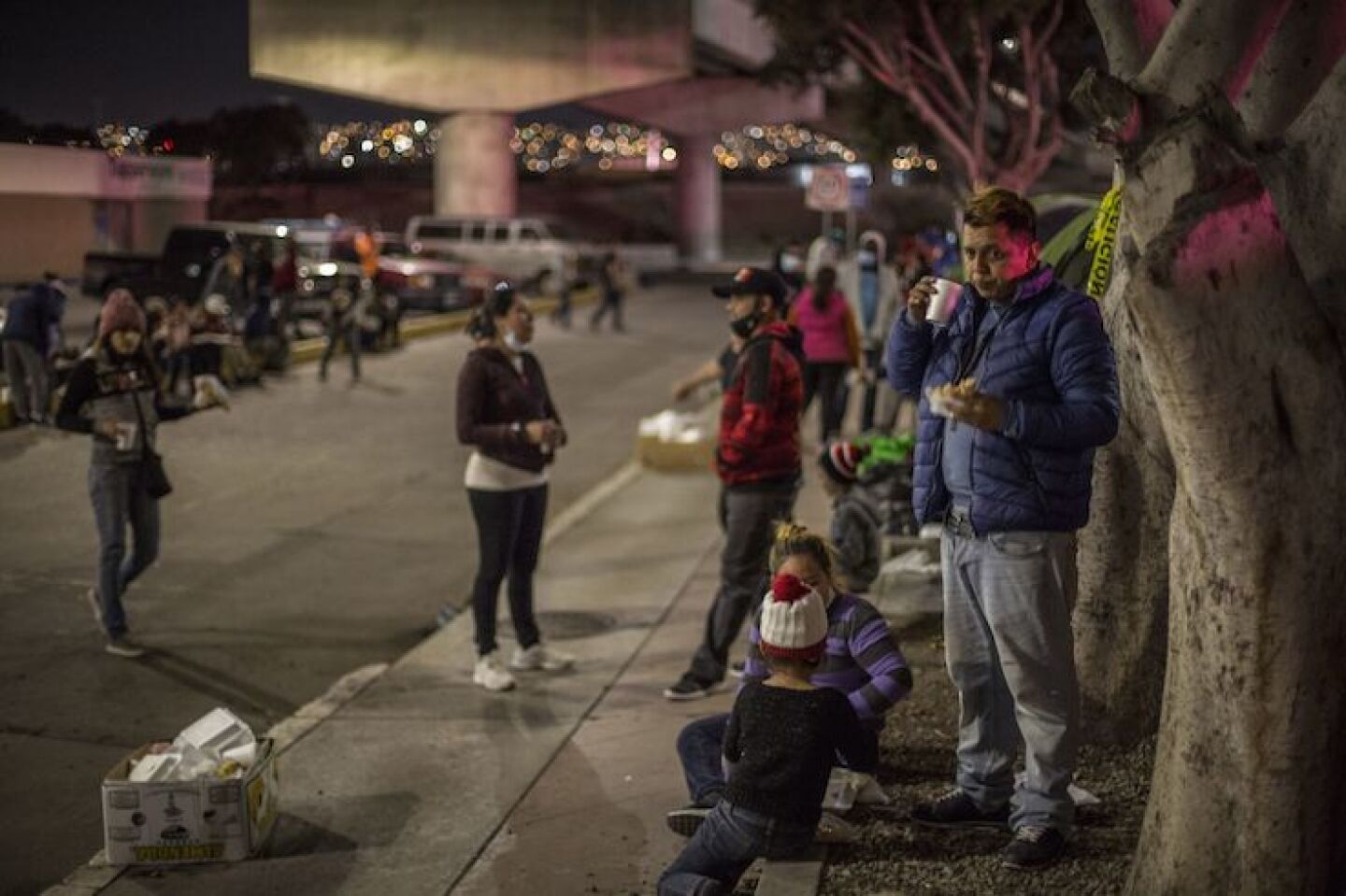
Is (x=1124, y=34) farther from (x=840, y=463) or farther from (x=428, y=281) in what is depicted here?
(x=428, y=281)

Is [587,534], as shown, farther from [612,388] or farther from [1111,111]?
[612,388]

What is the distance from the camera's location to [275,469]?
628 inches

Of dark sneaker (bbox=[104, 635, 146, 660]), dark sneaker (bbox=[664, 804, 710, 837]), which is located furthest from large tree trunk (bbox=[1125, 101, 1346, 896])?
dark sneaker (bbox=[104, 635, 146, 660])

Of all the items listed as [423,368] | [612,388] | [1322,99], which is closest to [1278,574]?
[1322,99]

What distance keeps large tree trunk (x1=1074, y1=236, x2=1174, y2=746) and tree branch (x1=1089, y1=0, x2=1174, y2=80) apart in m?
0.99

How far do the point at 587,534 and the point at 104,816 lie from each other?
693 centimetres

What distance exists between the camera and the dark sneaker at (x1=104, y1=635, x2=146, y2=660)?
9383 mm

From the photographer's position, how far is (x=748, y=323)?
807 cm

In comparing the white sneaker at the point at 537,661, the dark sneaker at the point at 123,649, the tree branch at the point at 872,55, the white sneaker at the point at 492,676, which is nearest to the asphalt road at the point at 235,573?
the dark sneaker at the point at 123,649

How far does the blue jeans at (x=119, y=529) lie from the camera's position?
356 inches

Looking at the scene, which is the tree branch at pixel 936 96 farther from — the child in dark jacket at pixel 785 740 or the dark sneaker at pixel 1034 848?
the child in dark jacket at pixel 785 740

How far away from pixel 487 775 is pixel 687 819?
5.00 feet

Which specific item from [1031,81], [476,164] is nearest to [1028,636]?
[1031,81]

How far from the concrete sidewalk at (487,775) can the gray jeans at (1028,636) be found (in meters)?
1.37
